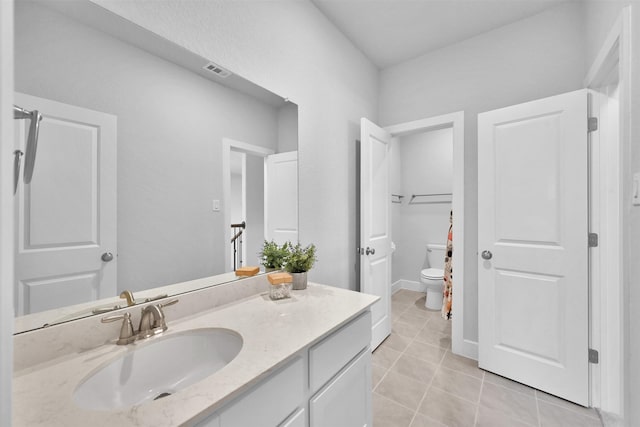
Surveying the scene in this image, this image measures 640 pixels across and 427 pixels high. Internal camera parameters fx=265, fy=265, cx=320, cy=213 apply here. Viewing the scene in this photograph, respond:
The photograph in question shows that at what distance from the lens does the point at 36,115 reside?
0.75 metres

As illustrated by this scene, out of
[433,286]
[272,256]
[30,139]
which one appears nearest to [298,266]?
[272,256]

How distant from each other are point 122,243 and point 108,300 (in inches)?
7.9

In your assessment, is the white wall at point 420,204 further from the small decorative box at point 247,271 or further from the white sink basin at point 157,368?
the white sink basin at point 157,368

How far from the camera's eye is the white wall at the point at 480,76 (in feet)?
6.19

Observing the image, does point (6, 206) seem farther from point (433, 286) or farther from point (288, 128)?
point (433, 286)

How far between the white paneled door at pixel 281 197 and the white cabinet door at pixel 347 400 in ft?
2.61

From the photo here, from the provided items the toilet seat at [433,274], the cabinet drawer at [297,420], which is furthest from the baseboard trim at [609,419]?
the cabinet drawer at [297,420]

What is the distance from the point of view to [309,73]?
186 cm

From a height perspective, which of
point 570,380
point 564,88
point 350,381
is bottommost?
point 570,380

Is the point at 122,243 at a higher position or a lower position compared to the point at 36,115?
lower

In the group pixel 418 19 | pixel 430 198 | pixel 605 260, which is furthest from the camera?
pixel 430 198

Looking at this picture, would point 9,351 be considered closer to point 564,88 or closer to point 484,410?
point 484,410

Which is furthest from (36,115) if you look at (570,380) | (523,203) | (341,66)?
(570,380)

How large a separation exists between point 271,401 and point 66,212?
2.81 feet
